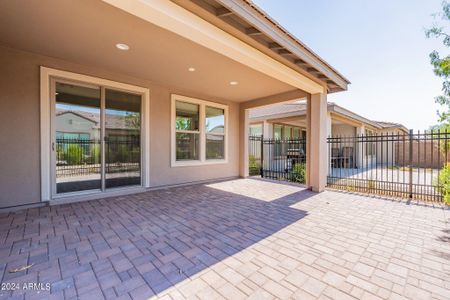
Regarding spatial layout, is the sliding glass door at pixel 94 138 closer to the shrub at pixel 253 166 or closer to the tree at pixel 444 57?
the shrub at pixel 253 166

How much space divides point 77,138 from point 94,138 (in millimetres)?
313

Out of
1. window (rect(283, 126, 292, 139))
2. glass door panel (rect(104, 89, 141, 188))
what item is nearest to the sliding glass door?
glass door panel (rect(104, 89, 141, 188))

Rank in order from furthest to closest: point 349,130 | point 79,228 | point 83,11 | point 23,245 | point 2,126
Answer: point 349,130, point 2,126, point 79,228, point 83,11, point 23,245

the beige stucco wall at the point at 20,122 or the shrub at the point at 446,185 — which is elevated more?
the beige stucco wall at the point at 20,122

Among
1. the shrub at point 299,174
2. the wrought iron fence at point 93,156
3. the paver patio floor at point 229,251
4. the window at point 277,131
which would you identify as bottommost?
the paver patio floor at point 229,251

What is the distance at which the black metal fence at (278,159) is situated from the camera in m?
7.31

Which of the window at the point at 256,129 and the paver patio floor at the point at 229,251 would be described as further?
the window at the point at 256,129

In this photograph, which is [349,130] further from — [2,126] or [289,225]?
[2,126]

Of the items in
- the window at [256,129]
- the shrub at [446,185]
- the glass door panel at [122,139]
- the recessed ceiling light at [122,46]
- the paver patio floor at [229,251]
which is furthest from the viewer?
the window at [256,129]

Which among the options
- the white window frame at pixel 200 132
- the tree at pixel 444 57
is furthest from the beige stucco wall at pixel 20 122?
the tree at pixel 444 57

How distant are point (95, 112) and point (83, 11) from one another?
2.51 metres

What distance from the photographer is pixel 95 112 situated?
15.0 feet

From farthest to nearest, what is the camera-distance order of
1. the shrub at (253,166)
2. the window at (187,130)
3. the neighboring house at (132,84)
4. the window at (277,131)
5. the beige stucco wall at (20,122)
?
the window at (277,131) < the shrub at (253,166) < the window at (187,130) < the beige stucco wall at (20,122) < the neighboring house at (132,84)

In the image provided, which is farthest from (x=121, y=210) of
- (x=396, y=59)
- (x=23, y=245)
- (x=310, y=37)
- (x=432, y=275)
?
(x=396, y=59)
